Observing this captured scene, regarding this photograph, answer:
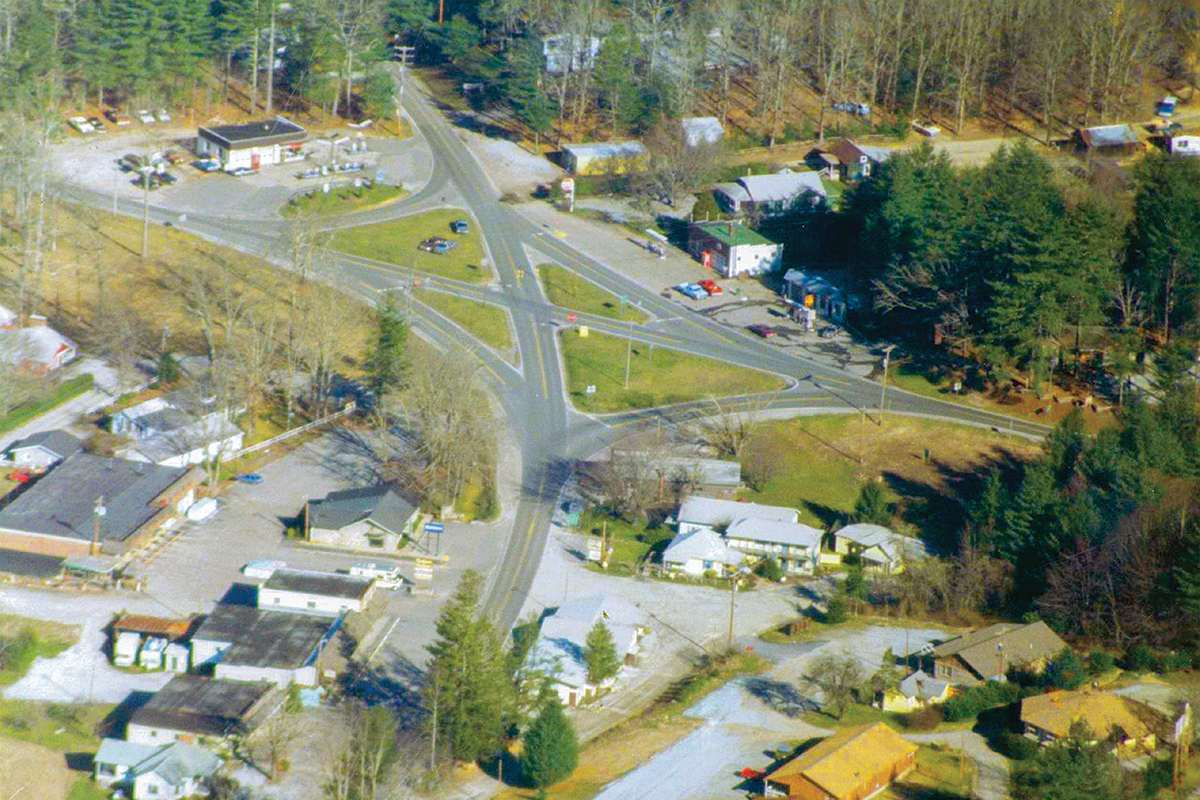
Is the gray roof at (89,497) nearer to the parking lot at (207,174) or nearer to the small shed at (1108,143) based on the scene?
the parking lot at (207,174)

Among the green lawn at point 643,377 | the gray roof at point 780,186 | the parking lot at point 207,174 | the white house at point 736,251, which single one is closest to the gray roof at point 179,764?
the green lawn at point 643,377

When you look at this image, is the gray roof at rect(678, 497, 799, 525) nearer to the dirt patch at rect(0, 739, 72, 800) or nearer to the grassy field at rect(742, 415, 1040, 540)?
the grassy field at rect(742, 415, 1040, 540)

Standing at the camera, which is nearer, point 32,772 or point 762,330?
point 32,772

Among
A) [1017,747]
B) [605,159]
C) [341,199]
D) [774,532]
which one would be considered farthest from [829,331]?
[1017,747]

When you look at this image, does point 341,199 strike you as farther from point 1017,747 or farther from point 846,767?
point 1017,747

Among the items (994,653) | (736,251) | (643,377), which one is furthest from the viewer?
(736,251)

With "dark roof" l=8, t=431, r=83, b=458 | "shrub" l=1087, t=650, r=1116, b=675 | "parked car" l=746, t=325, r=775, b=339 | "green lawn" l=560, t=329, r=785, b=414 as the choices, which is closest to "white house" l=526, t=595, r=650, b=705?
"shrub" l=1087, t=650, r=1116, b=675

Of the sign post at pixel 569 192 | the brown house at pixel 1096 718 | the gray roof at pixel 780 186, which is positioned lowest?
the brown house at pixel 1096 718
